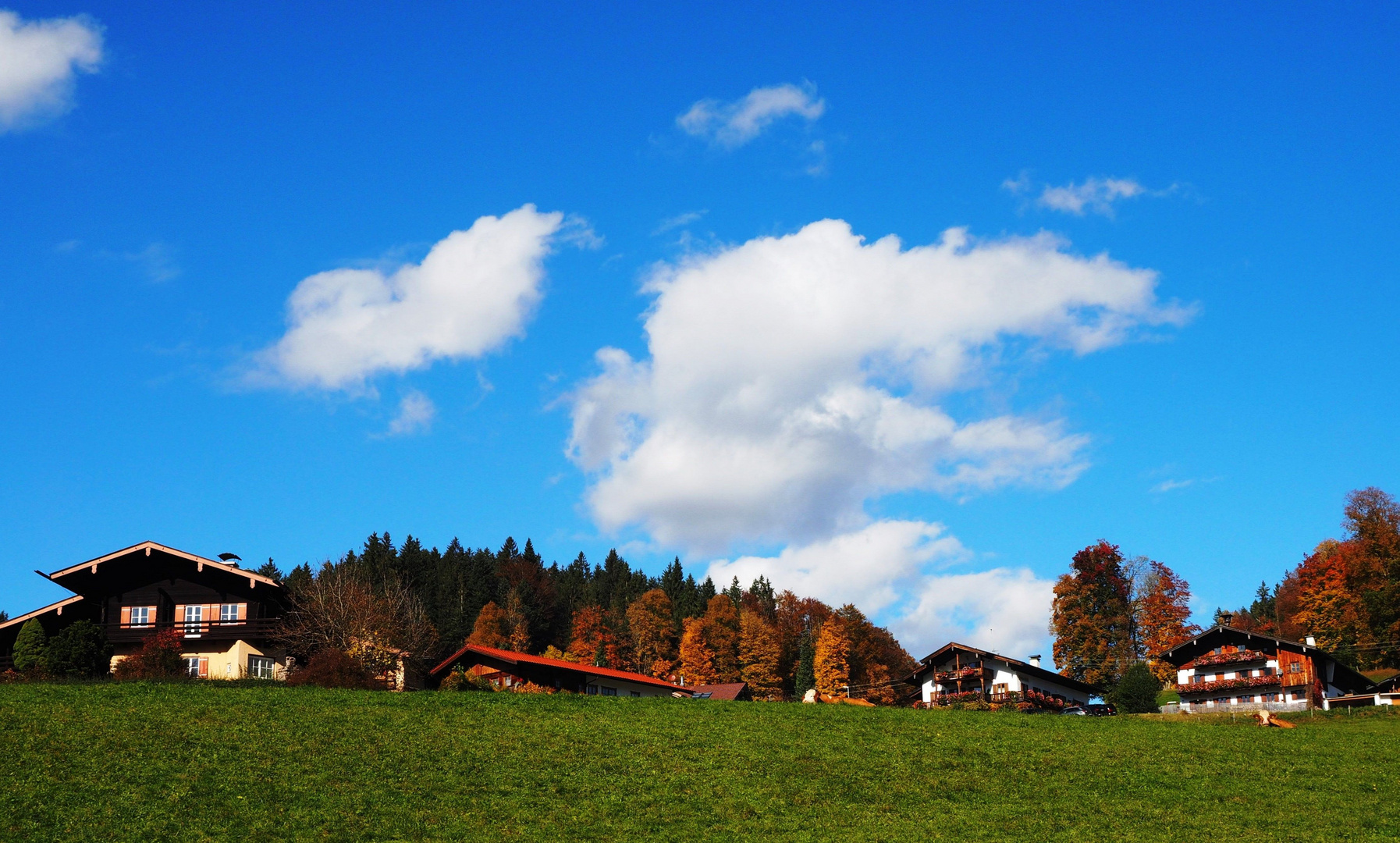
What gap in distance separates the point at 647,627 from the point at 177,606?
76.0m

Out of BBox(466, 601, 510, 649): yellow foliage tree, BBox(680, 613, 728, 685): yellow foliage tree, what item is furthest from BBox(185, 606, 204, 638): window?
BBox(680, 613, 728, 685): yellow foliage tree

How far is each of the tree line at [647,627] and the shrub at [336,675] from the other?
45044mm

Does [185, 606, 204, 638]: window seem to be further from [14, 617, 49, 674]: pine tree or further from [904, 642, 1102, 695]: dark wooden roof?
[904, 642, 1102, 695]: dark wooden roof

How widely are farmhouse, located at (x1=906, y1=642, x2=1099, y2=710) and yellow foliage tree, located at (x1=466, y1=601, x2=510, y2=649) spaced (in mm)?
55389

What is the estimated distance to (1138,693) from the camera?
6788 cm

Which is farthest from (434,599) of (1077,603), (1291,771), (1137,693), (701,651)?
(1291,771)

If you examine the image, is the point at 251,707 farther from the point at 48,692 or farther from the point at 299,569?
the point at 299,569

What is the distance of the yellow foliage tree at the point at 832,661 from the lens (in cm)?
11006

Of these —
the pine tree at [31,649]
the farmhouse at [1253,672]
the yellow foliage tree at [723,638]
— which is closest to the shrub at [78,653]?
the pine tree at [31,649]

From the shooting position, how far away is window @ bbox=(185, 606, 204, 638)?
6419 cm

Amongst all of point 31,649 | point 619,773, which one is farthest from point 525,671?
point 619,773

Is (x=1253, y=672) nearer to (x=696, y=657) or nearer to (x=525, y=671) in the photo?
(x=525, y=671)

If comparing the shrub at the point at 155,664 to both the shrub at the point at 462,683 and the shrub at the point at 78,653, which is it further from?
the shrub at the point at 462,683

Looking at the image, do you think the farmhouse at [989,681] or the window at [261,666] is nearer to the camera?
the window at [261,666]
